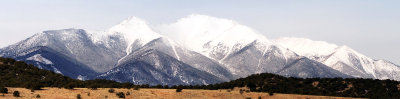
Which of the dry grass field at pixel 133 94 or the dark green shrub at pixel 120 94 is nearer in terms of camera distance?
the dry grass field at pixel 133 94

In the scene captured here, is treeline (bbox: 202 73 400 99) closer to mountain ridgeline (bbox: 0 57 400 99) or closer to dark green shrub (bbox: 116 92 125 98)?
mountain ridgeline (bbox: 0 57 400 99)

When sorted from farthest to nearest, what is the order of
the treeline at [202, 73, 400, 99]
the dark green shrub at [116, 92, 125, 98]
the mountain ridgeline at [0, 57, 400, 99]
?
the treeline at [202, 73, 400, 99]
the mountain ridgeline at [0, 57, 400, 99]
the dark green shrub at [116, 92, 125, 98]

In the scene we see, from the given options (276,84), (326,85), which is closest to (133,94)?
(276,84)

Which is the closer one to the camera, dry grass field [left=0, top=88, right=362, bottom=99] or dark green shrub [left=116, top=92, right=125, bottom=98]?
dry grass field [left=0, top=88, right=362, bottom=99]

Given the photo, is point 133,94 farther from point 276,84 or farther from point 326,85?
point 326,85

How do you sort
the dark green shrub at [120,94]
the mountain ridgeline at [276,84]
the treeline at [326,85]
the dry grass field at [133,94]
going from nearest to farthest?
the dry grass field at [133,94]
the dark green shrub at [120,94]
the mountain ridgeline at [276,84]
the treeline at [326,85]

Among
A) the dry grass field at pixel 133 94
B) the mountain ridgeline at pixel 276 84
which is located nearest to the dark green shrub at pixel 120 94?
the dry grass field at pixel 133 94

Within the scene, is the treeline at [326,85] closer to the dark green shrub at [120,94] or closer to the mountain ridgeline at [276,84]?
the mountain ridgeline at [276,84]

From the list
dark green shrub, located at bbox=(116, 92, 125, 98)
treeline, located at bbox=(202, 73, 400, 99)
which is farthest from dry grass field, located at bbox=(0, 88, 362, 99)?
treeline, located at bbox=(202, 73, 400, 99)

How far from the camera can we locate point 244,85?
14938cm

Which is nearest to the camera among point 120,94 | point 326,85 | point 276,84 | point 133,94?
point 120,94

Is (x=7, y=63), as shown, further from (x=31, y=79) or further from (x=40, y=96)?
(x=40, y=96)

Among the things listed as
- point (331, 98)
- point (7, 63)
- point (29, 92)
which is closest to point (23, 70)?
point (7, 63)

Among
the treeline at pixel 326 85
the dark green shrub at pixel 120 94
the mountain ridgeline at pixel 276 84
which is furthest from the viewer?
the treeline at pixel 326 85
